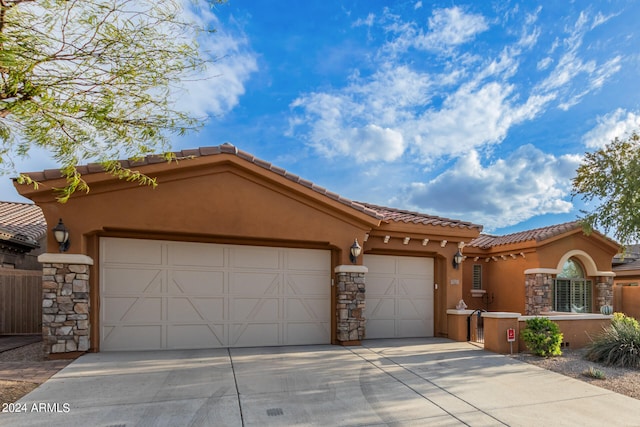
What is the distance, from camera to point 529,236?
14.2 m

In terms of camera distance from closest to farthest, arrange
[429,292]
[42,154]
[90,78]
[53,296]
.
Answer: [90,78] → [42,154] → [53,296] → [429,292]

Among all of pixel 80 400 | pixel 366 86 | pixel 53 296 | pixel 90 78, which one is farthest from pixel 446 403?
pixel 366 86

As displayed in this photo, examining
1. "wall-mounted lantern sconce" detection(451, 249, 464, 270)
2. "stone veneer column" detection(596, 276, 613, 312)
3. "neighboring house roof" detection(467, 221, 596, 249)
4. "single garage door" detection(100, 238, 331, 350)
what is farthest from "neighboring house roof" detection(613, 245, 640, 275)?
"single garage door" detection(100, 238, 331, 350)

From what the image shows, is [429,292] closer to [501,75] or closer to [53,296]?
[501,75]

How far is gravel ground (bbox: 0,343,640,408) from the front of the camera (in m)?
5.49

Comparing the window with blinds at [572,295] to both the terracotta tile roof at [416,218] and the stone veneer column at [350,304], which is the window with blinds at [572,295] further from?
the stone veneer column at [350,304]

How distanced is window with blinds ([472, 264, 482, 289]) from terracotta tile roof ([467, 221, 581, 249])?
986 millimetres

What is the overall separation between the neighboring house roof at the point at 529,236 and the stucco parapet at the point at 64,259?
500 inches

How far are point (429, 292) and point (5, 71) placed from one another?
425 inches

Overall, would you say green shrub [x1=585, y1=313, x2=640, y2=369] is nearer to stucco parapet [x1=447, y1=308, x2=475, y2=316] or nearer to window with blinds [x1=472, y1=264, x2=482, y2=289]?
stucco parapet [x1=447, y1=308, x2=475, y2=316]

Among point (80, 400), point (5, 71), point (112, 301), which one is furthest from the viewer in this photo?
point (112, 301)

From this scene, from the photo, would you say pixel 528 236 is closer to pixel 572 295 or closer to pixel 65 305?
pixel 572 295

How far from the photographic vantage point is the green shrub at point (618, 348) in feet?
25.7

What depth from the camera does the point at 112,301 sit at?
8031mm
